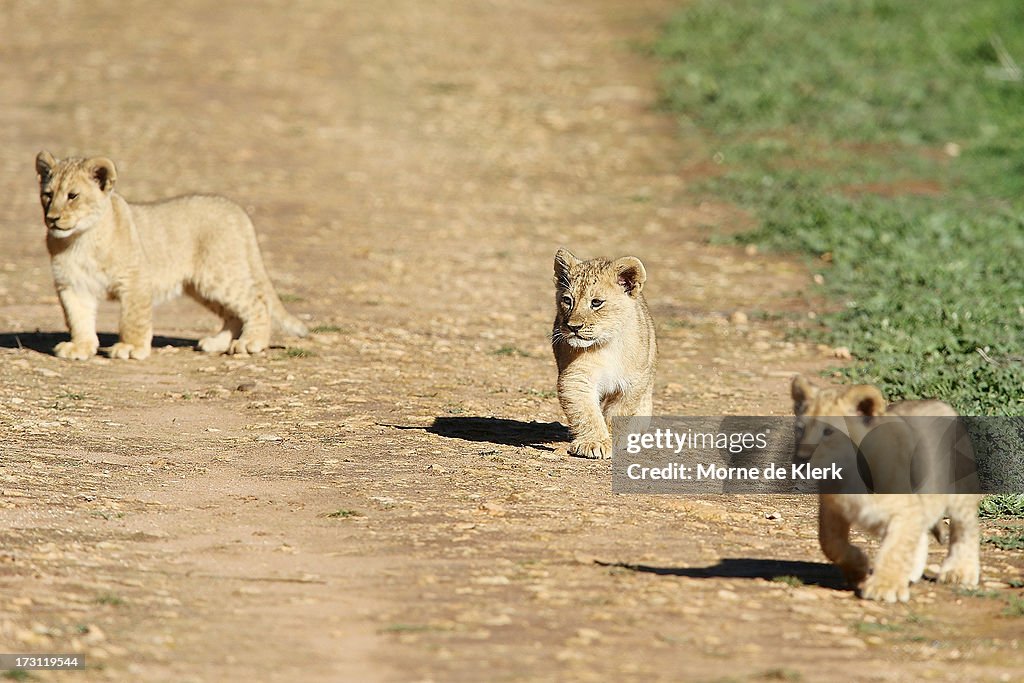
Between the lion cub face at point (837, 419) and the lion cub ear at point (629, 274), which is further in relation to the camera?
the lion cub ear at point (629, 274)

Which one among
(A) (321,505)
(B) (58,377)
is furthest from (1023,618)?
(B) (58,377)

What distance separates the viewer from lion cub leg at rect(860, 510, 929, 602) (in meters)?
6.31

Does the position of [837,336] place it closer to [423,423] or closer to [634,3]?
[423,423]

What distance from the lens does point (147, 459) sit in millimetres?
8594

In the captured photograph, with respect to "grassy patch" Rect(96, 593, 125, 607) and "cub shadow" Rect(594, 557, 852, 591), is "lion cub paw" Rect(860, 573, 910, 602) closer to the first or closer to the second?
"cub shadow" Rect(594, 557, 852, 591)

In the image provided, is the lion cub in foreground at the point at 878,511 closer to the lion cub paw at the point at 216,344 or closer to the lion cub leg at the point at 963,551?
the lion cub leg at the point at 963,551

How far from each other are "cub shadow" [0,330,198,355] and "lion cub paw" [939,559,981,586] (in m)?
6.81

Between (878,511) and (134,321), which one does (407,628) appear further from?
(134,321)

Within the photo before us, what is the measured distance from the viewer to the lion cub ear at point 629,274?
849 centimetres

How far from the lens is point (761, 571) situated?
271 inches

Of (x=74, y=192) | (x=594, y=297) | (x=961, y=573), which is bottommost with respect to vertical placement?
(x=961, y=573)

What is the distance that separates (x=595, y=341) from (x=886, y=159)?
37.0ft

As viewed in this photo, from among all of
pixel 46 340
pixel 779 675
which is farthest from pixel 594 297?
pixel 46 340

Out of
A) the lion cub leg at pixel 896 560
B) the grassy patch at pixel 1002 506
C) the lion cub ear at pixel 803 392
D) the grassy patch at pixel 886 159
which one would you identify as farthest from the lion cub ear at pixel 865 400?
the grassy patch at pixel 886 159
